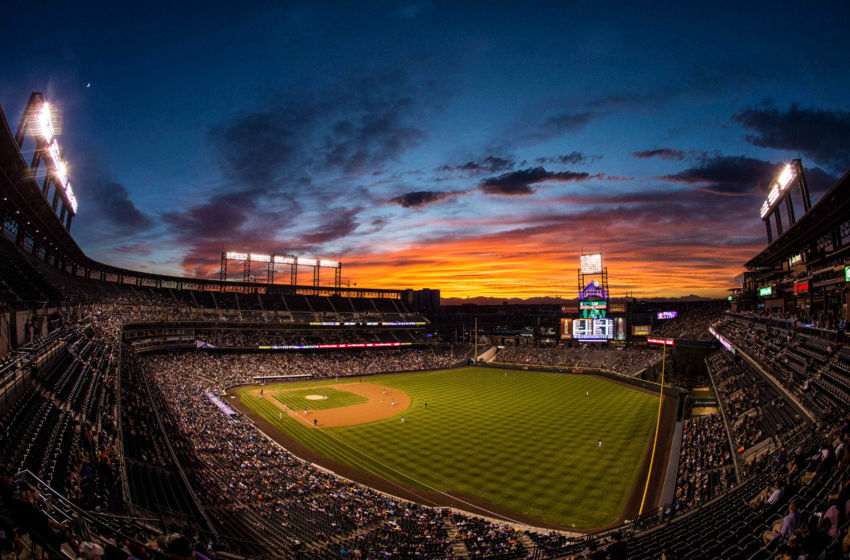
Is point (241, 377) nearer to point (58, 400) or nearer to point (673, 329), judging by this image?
point (58, 400)

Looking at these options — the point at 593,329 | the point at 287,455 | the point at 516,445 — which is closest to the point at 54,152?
the point at 287,455

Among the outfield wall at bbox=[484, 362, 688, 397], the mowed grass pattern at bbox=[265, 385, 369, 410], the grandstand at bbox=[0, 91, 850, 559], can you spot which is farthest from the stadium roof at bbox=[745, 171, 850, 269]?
the mowed grass pattern at bbox=[265, 385, 369, 410]

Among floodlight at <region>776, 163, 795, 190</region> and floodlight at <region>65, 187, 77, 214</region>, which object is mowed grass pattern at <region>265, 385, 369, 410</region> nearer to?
floodlight at <region>65, 187, 77, 214</region>

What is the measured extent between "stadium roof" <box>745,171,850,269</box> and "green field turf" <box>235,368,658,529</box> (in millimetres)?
19884

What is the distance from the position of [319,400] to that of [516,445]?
24.3 metres

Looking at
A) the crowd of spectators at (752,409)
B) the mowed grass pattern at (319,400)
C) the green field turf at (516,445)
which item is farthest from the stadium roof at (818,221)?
the mowed grass pattern at (319,400)

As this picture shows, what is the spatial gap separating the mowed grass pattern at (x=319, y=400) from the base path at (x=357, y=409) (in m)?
0.57

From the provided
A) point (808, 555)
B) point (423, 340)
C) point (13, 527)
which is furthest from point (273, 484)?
point (423, 340)

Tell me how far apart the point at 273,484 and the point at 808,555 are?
71.3ft

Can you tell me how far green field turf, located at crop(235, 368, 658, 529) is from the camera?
22.9m

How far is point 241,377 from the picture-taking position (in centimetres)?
5509

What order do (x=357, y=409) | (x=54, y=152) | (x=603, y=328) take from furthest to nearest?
1. (x=603, y=328)
2. (x=357, y=409)
3. (x=54, y=152)

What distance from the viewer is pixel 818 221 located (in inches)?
1185

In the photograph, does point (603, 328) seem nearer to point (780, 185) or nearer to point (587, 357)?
point (587, 357)
